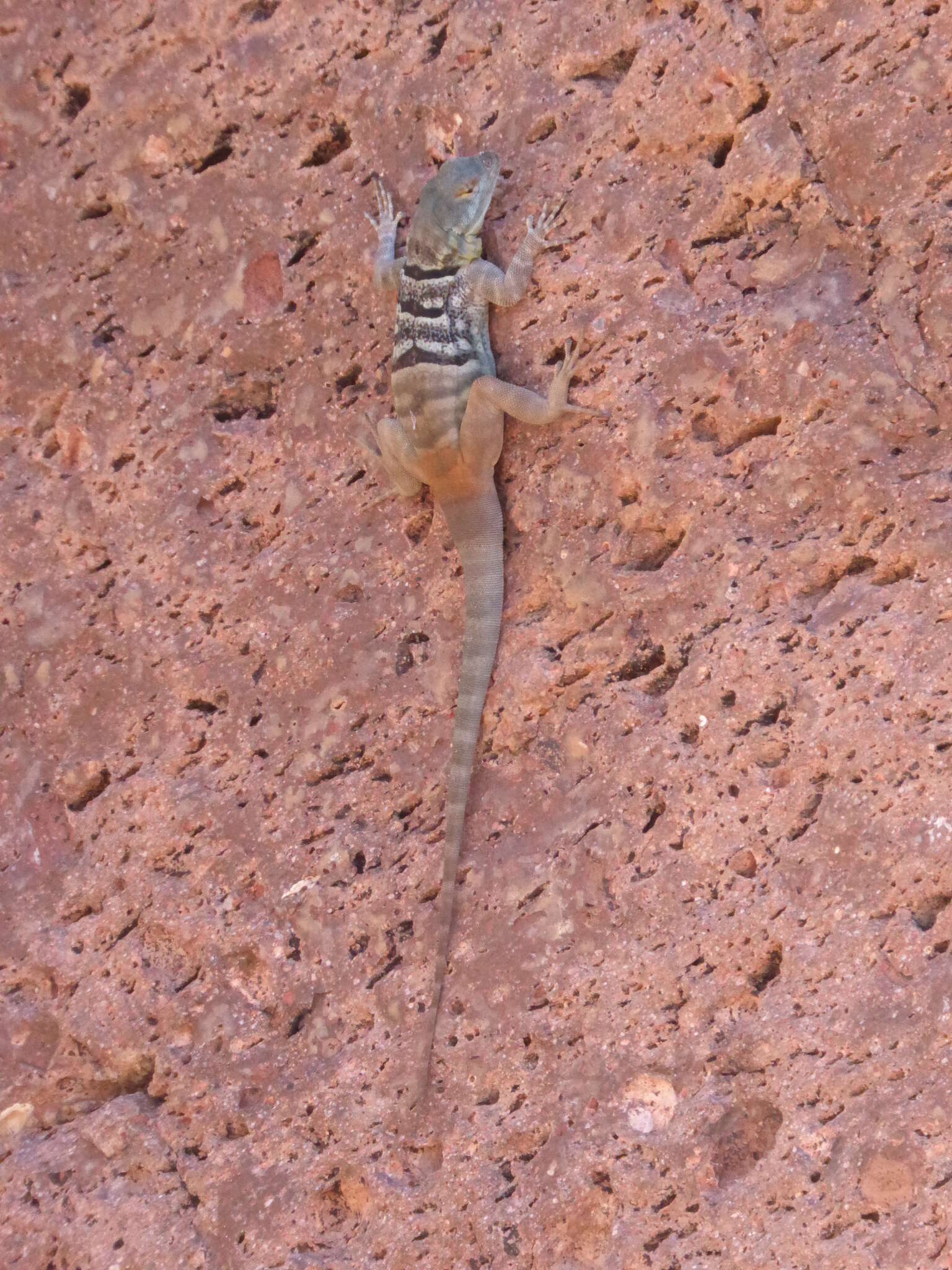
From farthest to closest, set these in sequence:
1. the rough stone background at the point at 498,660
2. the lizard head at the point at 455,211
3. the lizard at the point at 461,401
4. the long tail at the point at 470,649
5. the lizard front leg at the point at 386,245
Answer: the lizard front leg at the point at 386,245, the lizard head at the point at 455,211, the lizard at the point at 461,401, the long tail at the point at 470,649, the rough stone background at the point at 498,660

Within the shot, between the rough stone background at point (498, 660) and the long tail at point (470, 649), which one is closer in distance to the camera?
the rough stone background at point (498, 660)

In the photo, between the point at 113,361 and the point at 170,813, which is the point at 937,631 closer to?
the point at 170,813

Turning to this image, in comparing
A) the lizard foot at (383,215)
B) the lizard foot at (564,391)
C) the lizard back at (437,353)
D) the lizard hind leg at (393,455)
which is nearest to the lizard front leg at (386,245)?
the lizard foot at (383,215)

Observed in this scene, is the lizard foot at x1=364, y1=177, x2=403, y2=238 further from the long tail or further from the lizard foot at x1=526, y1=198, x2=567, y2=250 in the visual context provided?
the long tail

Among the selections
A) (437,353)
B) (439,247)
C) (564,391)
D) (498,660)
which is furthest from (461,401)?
(498,660)

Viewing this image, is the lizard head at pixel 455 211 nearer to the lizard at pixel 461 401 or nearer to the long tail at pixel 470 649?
the lizard at pixel 461 401

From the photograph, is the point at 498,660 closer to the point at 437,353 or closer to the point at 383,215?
the point at 437,353
